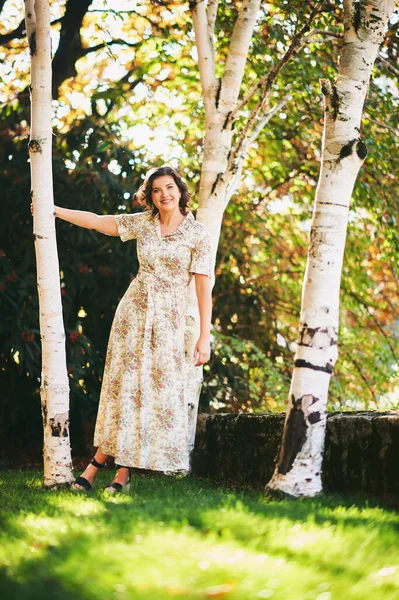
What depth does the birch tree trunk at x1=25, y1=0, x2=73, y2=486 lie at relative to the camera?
459cm

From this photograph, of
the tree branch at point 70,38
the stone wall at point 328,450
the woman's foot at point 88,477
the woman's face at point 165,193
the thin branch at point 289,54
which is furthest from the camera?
the tree branch at point 70,38

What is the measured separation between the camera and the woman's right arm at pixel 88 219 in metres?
4.75

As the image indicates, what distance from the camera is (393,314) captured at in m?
12.0

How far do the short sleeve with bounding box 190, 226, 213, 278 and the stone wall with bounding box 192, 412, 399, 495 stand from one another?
117 cm

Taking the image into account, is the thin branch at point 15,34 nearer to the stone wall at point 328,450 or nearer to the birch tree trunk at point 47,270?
the birch tree trunk at point 47,270

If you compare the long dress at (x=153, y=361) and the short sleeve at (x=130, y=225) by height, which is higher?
the short sleeve at (x=130, y=225)

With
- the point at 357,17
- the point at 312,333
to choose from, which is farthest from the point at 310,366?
the point at 357,17

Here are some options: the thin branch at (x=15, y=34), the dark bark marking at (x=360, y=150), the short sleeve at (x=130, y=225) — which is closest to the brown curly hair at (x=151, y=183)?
the short sleeve at (x=130, y=225)

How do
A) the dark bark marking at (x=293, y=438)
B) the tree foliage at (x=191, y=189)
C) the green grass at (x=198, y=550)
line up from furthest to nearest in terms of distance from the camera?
1. the tree foliage at (x=191, y=189)
2. the dark bark marking at (x=293, y=438)
3. the green grass at (x=198, y=550)

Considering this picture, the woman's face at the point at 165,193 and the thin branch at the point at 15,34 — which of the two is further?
the thin branch at the point at 15,34

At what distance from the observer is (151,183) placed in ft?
16.2

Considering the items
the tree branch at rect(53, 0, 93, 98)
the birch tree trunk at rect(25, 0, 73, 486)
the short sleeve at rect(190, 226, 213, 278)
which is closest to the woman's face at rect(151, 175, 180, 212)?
the short sleeve at rect(190, 226, 213, 278)

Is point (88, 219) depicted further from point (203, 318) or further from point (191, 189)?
point (191, 189)

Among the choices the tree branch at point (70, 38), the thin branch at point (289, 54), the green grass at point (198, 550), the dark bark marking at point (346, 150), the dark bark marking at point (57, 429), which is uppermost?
the tree branch at point (70, 38)
